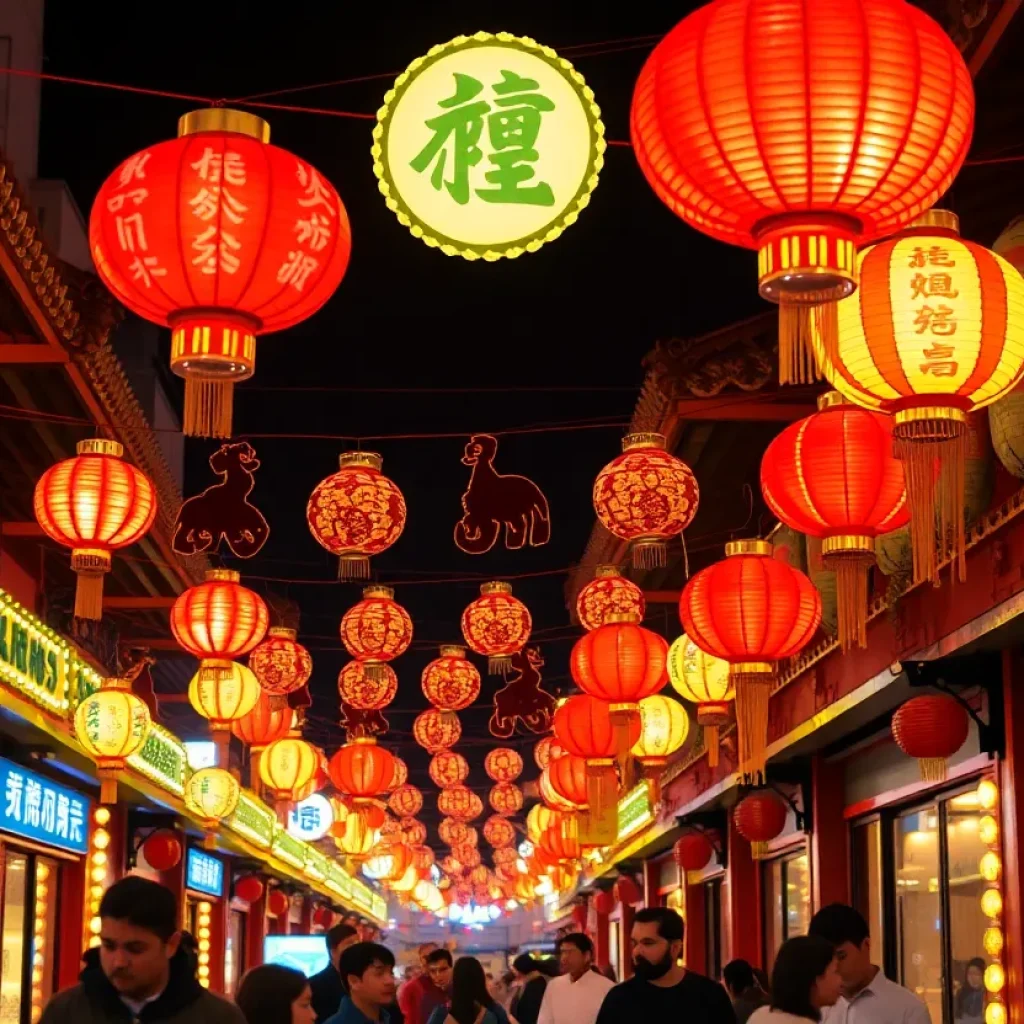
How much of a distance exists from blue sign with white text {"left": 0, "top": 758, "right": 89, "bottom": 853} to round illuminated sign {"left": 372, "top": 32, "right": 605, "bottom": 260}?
25.8 feet

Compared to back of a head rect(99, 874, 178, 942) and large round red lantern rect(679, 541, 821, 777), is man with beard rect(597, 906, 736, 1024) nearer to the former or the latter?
large round red lantern rect(679, 541, 821, 777)

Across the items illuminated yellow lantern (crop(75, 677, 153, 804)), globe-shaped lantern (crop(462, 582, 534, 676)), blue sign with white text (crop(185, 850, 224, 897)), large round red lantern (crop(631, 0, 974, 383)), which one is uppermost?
globe-shaped lantern (crop(462, 582, 534, 676))

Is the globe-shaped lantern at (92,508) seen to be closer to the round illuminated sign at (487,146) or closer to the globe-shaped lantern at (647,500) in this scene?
the globe-shaped lantern at (647,500)

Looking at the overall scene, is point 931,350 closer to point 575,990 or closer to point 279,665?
point 575,990

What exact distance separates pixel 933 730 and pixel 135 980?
236 inches

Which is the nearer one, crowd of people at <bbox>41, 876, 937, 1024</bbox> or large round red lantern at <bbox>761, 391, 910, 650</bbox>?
crowd of people at <bbox>41, 876, 937, 1024</bbox>

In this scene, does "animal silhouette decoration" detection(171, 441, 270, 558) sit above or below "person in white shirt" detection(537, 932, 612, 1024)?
above

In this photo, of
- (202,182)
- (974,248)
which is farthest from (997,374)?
(202,182)

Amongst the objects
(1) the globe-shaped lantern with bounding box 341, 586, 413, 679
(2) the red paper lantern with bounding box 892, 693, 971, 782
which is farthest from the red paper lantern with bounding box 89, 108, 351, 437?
(1) the globe-shaped lantern with bounding box 341, 586, 413, 679

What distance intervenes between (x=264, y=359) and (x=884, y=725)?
7.30 metres

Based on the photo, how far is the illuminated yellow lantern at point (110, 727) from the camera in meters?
13.3

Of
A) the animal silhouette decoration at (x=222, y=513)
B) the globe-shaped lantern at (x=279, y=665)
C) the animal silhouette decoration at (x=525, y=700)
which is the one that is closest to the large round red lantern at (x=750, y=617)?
the animal silhouette decoration at (x=222, y=513)

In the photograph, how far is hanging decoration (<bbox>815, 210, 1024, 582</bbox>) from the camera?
18.2 ft

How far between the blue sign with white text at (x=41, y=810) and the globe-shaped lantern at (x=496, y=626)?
3545 millimetres
